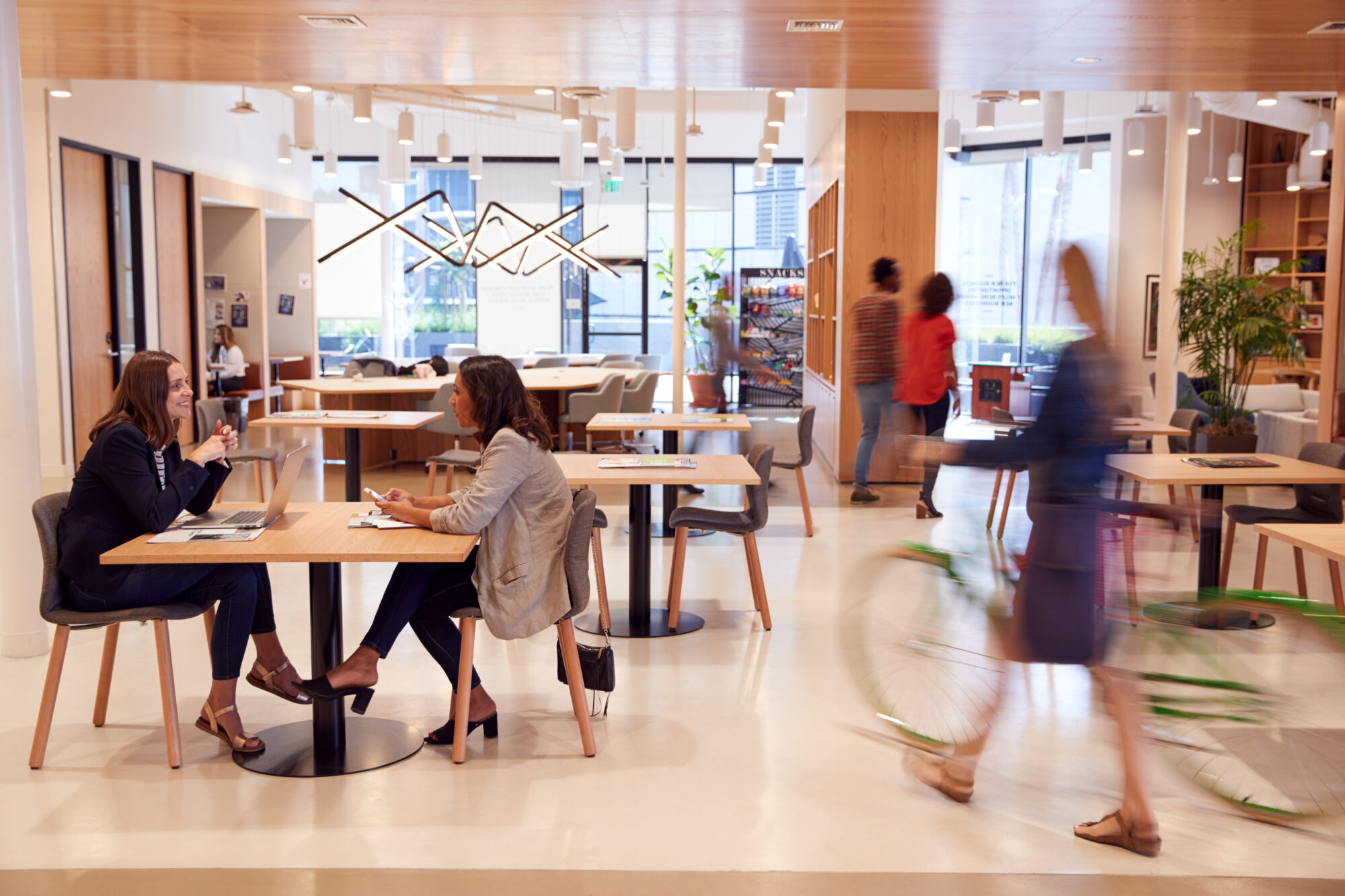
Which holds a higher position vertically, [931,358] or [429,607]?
[931,358]

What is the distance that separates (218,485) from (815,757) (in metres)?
2.35

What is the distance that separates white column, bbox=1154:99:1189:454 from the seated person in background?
1036 centimetres

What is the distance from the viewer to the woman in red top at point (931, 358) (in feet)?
23.8

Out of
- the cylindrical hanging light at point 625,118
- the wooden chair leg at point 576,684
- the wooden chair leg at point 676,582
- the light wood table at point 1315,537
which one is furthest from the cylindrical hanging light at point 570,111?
the light wood table at point 1315,537

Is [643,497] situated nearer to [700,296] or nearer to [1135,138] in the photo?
[1135,138]

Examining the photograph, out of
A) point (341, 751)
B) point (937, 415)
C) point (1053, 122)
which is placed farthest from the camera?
point (1053, 122)

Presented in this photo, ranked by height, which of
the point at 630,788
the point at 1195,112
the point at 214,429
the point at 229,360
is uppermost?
the point at 1195,112

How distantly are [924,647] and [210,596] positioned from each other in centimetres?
270

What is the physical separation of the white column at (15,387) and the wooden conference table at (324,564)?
54.1 inches

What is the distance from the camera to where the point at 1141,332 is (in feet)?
49.4

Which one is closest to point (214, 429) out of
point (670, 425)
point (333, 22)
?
point (333, 22)

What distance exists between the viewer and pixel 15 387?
4.81 metres

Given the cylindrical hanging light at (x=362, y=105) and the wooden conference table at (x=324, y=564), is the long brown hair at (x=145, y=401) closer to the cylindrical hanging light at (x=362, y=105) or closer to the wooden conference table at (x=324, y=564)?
the wooden conference table at (x=324, y=564)

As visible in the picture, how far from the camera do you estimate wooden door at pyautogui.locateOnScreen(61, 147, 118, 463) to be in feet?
32.9
